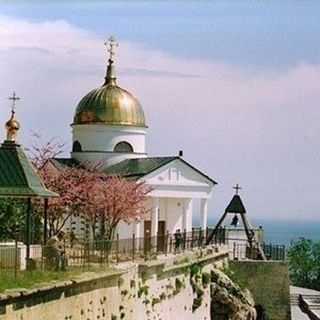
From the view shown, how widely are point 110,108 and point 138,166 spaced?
11.1 ft

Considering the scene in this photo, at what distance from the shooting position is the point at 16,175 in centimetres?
2639

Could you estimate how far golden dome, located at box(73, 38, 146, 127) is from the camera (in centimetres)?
5094

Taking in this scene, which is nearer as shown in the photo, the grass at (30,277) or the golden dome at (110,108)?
the grass at (30,277)

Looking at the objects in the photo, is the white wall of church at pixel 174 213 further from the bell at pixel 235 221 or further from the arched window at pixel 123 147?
the bell at pixel 235 221

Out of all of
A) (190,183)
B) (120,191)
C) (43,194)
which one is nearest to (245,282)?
(190,183)

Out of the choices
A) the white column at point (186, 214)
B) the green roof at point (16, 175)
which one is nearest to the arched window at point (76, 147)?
the white column at point (186, 214)

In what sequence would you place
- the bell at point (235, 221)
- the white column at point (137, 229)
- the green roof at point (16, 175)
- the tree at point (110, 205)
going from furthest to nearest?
1. the bell at point (235, 221)
2. the white column at point (137, 229)
3. the tree at point (110, 205)
4. the green roof at point (16, 175)

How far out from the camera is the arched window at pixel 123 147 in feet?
168

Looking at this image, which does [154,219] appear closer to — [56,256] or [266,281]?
[266,281]

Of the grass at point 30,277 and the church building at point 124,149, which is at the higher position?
the church building at point 124,149

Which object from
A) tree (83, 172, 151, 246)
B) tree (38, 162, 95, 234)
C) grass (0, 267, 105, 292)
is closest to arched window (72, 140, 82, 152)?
tree (38, 162, 95, 234)

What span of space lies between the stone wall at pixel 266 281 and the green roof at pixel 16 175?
892 inches

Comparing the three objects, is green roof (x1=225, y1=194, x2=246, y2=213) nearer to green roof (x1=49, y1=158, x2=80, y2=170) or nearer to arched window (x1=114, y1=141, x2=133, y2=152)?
arched window (x1=114, y1=141, x2=133, y2=152)

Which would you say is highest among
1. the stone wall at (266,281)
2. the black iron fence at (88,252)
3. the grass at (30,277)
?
the black iron fence at (88,252)
